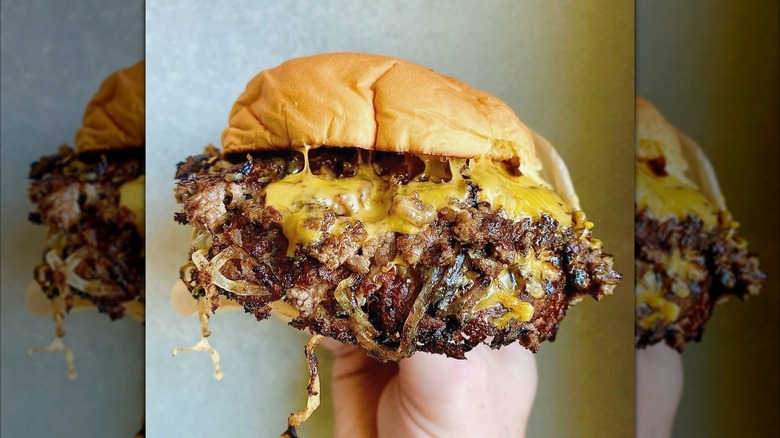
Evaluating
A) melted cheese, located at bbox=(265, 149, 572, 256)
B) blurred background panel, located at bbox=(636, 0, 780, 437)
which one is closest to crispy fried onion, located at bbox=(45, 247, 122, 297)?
melted cheese, located at bbox=(265, 149, 572, 256)

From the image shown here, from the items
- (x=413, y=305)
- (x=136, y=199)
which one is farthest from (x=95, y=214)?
(x=413, y=305)

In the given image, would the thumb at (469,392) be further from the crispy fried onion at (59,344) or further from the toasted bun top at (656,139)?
the crispy fried onion at (59,344)

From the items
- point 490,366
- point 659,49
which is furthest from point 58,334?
point 659,49

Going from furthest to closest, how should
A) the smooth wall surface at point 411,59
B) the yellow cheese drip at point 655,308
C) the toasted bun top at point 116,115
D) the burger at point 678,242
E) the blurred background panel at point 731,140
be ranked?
1. the toasted bun top at point 116,115
2. the smooth wall surface at point 411,59
3. the yellow cheese drip at point 655,308
4. the burger at point 678,242
5. the blurred background panel at point 731,140

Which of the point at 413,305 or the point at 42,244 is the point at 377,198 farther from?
the point at 42,244

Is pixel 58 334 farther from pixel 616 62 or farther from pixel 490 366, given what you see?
pixel 616 62

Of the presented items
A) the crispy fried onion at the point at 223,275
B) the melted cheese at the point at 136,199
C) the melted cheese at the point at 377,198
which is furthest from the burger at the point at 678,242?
the melted cheese at the point at 136,199

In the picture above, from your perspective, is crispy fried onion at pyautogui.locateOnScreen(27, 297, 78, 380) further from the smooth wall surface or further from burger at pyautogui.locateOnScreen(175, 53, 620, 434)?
burger at pyautogui.locateOnScreen(175, 53, 620, 434)
